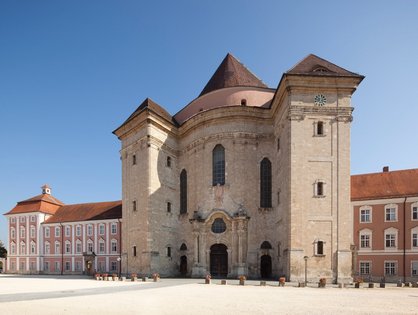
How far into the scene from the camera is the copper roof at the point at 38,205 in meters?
54.2


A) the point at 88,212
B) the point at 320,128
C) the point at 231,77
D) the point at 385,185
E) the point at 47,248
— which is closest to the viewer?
the point at 320,128

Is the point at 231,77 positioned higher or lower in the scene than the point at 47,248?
higher

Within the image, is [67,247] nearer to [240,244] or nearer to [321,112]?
[240,244]

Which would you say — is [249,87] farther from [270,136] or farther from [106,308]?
[106,308]

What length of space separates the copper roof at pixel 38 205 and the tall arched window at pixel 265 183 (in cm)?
3694

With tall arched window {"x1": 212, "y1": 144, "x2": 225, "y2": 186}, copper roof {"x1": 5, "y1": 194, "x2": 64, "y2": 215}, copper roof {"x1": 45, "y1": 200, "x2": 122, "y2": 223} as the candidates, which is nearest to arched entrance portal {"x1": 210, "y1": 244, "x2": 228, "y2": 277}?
tall arched window {"x1": 212, "y1": 144, "x2": 225, "y2": 186}

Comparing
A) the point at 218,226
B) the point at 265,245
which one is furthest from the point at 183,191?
the point at 265,245

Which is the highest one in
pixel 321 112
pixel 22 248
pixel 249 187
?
pixel 321 112

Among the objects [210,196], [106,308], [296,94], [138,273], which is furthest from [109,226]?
[106,308]

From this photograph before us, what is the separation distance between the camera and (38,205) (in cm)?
5428

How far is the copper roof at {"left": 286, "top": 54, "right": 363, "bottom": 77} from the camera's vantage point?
28250mm

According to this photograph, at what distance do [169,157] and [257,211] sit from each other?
11.4 m

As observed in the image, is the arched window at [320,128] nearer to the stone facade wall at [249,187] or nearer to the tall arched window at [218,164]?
the stone facade wall at [249,187]

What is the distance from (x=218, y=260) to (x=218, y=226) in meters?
3.32
